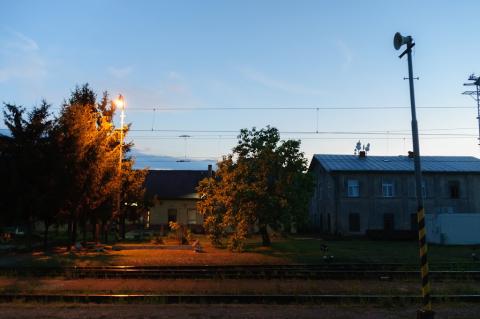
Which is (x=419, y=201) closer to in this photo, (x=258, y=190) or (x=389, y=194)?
(x=258, y=190)

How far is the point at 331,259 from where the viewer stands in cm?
2070

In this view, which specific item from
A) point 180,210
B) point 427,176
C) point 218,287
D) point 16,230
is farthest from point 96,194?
point 427,176

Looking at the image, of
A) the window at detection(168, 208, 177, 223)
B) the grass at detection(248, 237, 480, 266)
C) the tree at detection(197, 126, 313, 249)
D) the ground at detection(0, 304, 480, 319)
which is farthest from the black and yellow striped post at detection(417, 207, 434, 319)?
the window at detection(168, 208, 177, 223)

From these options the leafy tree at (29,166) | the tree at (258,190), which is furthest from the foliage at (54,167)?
the tree at (258,190)

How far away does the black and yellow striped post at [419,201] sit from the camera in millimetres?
9531

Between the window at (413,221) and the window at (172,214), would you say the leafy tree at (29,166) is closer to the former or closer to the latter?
the window at (172,214)

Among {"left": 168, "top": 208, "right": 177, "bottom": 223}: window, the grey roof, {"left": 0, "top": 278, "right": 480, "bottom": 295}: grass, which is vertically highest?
the grey roof

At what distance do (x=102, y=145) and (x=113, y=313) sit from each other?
20.7 meters

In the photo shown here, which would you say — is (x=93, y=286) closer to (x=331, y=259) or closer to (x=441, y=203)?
(x=331, y=259)

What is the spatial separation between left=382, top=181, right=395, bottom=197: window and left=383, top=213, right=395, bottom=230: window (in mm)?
2090

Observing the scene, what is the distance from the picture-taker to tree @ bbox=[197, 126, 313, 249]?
94.2ft

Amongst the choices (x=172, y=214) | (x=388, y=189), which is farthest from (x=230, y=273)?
(x=172, y=214)

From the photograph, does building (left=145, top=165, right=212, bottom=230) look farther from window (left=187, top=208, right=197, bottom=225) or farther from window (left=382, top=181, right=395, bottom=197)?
window (left=382, top=181, right=395, bottom=197)

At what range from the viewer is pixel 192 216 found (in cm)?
5762
